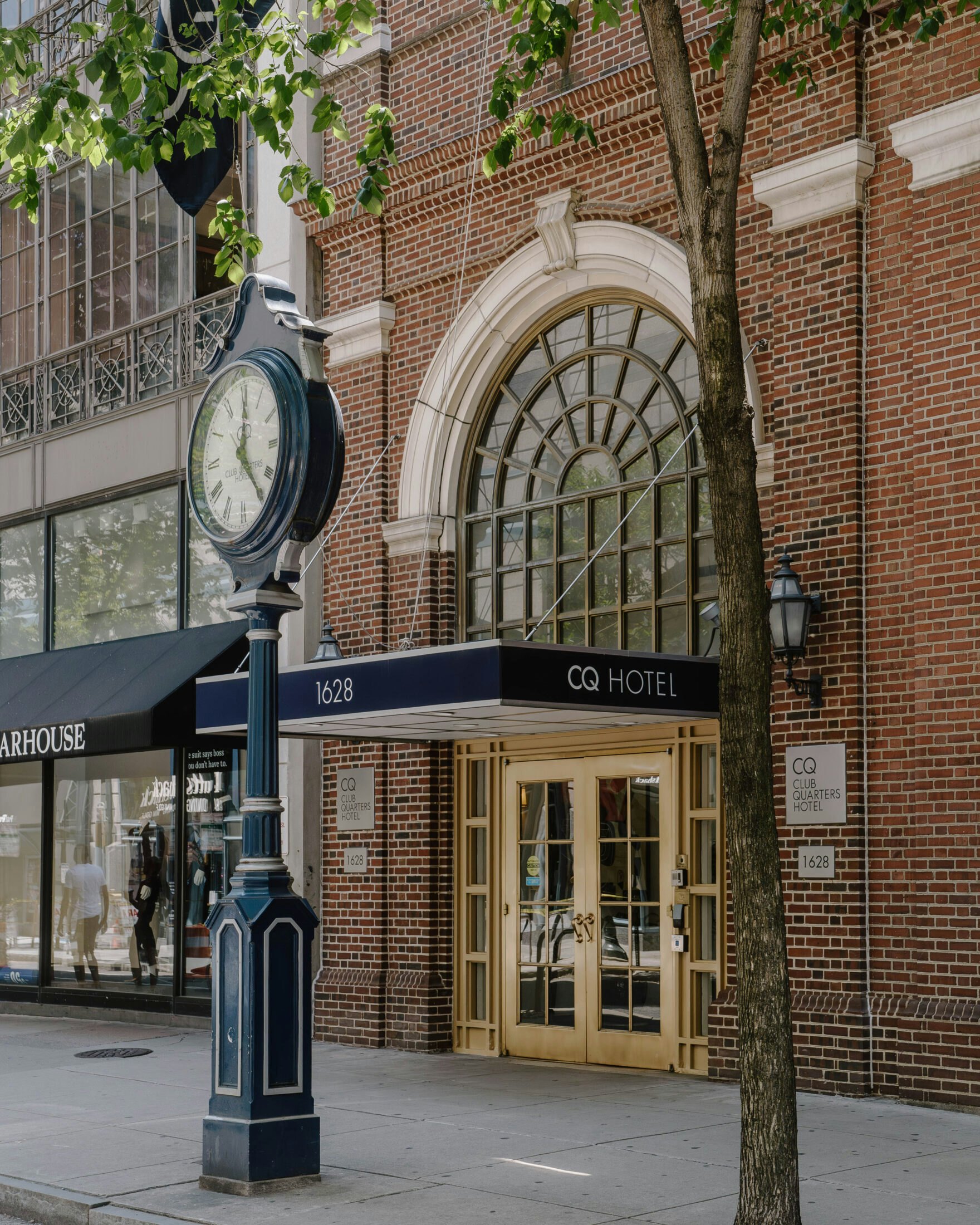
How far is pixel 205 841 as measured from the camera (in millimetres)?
15359

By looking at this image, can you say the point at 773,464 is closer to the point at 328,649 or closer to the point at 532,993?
the point at 328,649

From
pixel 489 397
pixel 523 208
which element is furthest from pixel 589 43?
pixel 489 397

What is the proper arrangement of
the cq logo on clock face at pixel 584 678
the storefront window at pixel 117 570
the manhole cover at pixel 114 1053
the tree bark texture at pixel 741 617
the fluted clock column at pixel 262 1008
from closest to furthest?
the tree bark texture at pixel 741 617, the fluted clock column at pixel 262 1008, the cq logo on clock face at pixel 584 678, the manhole cover at pixel 114 1053, the storefront window at pixel 117 570

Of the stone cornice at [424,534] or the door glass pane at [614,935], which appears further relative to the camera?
the stone cornice at [424,534]

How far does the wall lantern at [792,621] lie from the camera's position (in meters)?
10.2

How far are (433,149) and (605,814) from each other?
575cm

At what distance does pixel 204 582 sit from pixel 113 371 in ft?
9.51

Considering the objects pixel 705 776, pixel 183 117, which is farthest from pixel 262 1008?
pixel 183 117

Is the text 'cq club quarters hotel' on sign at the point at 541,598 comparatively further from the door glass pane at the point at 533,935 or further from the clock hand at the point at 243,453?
the clock hand at the point at 243,453

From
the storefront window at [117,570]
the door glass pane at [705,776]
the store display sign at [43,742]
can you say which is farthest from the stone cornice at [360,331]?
the door glass pane at [705,776]

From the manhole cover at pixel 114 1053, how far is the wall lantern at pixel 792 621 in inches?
263

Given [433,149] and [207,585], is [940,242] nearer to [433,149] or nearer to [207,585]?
[433,149]

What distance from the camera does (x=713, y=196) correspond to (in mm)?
6809

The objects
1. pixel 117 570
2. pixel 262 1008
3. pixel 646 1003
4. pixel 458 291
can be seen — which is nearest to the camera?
pixel 262 1008
